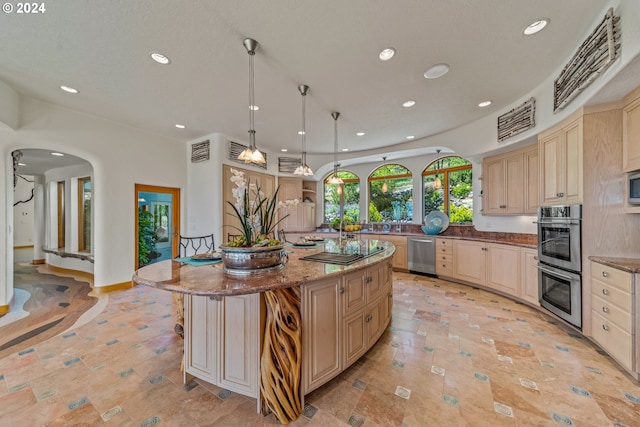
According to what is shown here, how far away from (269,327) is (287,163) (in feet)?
16.1

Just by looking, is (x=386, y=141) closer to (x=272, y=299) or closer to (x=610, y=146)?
(x=610, y=146)

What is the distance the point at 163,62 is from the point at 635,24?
366 centimetres

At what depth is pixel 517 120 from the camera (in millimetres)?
3254

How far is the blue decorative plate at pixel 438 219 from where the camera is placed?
5.07 metres

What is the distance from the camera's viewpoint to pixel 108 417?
5.03 feet

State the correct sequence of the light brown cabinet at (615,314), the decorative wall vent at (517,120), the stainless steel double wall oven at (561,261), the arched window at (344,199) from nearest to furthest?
the light brown cabinet at (615,314) < the stainless steel double wall oven at (561,261) < the decorative wall vent at (517,120) < the arched window at (344,199)

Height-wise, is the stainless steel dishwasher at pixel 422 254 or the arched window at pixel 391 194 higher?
the arched window at pixel 391 194

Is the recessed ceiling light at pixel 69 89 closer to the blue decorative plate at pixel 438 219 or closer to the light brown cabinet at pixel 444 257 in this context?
the light brown cabinet at pixel 444 257

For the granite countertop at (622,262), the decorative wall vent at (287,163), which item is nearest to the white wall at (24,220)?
the decorative wall vent at (287,163)

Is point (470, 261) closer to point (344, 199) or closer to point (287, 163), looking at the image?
point (344, 199)

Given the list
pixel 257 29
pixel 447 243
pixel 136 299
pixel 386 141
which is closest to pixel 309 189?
pixel 386 141

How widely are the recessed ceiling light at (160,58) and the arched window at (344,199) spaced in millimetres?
4671

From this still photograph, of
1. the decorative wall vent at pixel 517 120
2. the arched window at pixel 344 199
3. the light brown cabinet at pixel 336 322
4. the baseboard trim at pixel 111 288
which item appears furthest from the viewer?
the arched window at pixel 344 199

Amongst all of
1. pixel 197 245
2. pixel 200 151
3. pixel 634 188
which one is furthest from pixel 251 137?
pixel 634 188
